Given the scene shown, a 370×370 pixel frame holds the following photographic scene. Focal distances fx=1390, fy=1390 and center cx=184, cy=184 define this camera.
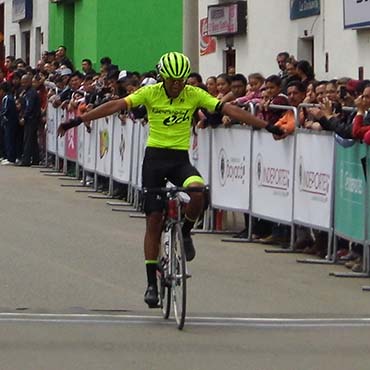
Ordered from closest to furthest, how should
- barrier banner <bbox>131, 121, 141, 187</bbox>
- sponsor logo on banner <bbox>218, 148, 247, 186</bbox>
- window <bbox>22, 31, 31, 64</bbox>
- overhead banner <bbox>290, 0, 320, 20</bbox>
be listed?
1. sponsor logo on banner <bbox>218, 148, 247, 186</bbox>
2. barrier banner <bbox>131, 121, 141, 187</bbox>
3. overhead banner <bbox>290, 0, 320, 20</bbox>
4. window <bbox>22, 31, 31, 64</bbox>

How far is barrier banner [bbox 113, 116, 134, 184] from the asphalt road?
11.2ft

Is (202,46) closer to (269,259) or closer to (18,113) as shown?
(18,113)

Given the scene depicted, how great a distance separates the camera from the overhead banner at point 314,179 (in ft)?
48.4

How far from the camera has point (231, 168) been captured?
1731cm

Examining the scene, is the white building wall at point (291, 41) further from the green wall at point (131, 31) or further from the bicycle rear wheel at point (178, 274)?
the bicycle rear wheel at point (178, 274)

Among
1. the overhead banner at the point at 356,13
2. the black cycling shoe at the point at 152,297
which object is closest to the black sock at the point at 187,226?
the black cycling shoe at the point at 152,297

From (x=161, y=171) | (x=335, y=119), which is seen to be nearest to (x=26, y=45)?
(x=335, y=119)

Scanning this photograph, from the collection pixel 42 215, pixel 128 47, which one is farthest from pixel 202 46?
pixel 42 215

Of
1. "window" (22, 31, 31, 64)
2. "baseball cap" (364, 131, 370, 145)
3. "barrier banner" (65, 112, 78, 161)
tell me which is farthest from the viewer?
"window" (22, 31, 31, 64)

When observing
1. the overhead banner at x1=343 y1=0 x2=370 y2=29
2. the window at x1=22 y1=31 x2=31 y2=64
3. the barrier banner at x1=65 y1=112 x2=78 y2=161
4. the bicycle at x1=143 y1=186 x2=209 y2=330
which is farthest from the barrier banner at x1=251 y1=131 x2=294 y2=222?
the window at x1=22 y1=31 x2=31 y2=64

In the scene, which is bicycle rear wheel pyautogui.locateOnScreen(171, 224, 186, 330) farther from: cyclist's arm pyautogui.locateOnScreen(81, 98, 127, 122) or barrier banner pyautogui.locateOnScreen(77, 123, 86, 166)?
barrier banner pyautogui.locateOnScreen(77, 123, 86, 166)

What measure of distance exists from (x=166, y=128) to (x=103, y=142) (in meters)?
12.0

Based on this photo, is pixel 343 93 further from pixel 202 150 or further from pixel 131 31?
pixel 131 31

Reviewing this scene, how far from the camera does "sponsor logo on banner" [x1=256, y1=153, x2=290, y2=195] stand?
1591cm
